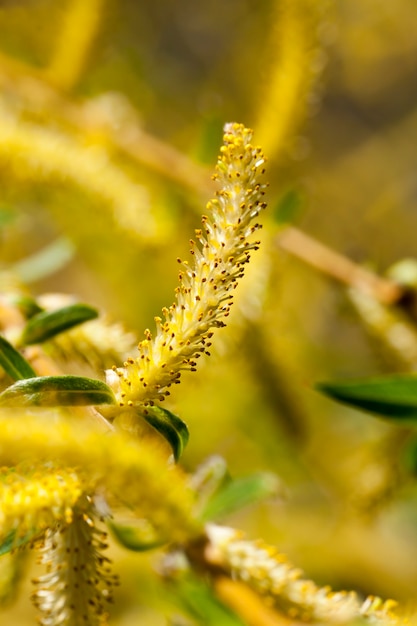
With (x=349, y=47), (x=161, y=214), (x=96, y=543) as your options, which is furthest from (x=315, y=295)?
(x=96, y=543)

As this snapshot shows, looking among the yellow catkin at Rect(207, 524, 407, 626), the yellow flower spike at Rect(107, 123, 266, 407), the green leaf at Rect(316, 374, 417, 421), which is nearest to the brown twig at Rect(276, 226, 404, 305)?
the green leaf at Rect(316, 374, 417, 421)

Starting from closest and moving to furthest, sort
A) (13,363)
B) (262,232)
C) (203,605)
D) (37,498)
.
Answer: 1. (37,498)
2. (13,363)
3. (203,605)
4. (262,232)

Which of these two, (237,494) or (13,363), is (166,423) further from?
(237,494)

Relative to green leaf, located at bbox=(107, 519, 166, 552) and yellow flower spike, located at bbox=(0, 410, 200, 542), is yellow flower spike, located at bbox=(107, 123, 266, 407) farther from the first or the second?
green leaf, located at bbox=(107, 519, 166, 552)

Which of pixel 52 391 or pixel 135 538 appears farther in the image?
pixel 135 538

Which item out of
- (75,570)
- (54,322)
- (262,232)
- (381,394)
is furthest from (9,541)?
(262,232)
